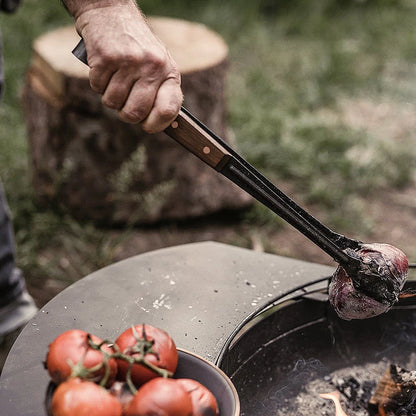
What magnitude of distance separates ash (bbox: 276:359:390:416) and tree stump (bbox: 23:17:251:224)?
1.50 meters

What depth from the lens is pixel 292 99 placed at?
4762mm

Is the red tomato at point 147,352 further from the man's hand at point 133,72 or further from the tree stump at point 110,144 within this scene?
the tree stump at point 110,144

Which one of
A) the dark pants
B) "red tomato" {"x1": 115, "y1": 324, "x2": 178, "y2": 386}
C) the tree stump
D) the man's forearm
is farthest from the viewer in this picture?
the tree stump

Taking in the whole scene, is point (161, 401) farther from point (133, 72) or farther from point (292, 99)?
point (292, 99)

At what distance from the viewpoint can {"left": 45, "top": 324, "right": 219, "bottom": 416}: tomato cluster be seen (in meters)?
0.96

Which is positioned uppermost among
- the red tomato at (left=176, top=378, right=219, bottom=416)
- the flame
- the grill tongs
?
the grill tongs

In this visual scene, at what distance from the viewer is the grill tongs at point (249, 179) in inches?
53.2

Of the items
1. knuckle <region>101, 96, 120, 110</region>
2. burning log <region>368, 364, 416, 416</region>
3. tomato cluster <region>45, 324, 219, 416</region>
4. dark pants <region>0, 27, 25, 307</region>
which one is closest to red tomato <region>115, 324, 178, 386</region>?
tomato cluster <region>45, 324, 219, 416</region>

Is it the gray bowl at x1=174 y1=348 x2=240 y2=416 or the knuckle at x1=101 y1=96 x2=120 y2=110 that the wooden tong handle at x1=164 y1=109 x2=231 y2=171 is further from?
the gray bowl at x1=174 y1=348 x2=240 y2=416

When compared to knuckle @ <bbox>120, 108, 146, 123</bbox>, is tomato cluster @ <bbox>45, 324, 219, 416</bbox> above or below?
below

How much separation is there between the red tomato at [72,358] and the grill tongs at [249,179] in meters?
0.51

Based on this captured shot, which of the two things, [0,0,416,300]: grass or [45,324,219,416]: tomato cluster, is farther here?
[0,0,416,300]: grass

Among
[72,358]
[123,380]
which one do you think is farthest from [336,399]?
[72,358]

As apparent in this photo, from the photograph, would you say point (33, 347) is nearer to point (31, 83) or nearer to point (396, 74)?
point (31, 83)
